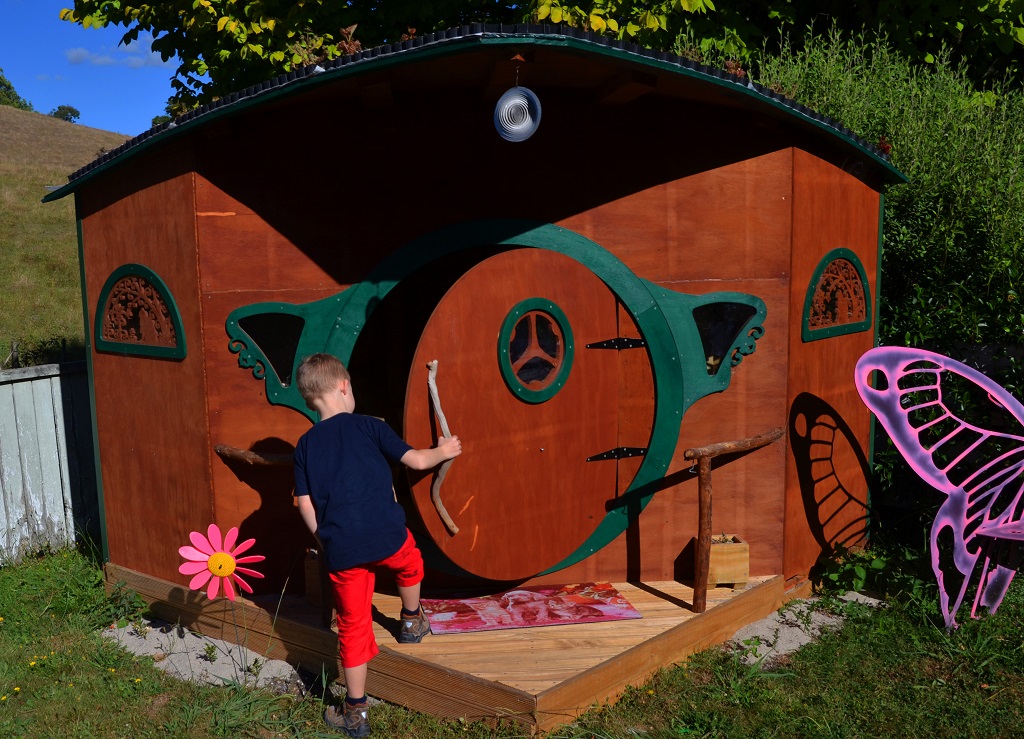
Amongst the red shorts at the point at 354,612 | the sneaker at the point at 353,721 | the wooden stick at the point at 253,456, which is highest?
the wooden stick at the point at 253,456

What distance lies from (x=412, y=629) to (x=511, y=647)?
19.7 inches

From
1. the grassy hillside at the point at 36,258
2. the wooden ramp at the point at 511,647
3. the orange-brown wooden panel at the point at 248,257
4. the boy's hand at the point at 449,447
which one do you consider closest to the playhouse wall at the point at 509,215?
the orange-brown wooden panel at the point at 248,257

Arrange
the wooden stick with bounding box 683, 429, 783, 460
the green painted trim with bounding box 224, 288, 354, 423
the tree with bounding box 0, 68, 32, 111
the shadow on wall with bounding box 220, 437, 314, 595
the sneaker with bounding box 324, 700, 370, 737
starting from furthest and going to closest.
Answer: the tree with bounding box 0, 68, 32, 111 < the shadow on wall with bounding box 220, 437, 314, 595 < the green painted trim with bounding box 224, 288, 354, 423 < the wooden stick with bounding box 683, 429, 783, 460 < the sneaker with bounding box 324, 700, 370, 737

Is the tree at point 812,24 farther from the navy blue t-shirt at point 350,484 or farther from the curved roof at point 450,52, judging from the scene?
the navy blue t-shirt at point 350,484

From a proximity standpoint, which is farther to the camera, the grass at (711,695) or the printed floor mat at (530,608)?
the printed floor mat at (530,608)

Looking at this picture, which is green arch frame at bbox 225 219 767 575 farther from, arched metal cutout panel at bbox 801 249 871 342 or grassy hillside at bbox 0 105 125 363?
grassy hillside at bbox 0 105 125 363

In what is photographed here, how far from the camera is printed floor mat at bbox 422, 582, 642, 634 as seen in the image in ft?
14.7

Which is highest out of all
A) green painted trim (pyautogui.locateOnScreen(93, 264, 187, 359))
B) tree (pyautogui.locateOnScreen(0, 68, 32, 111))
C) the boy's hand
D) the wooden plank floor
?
tree (pyautogui.locateOnScreen(0, 68, 32, 111))

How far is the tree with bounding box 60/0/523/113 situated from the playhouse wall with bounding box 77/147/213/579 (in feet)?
13.0

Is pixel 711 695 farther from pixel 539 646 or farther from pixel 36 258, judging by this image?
pixel 36 258

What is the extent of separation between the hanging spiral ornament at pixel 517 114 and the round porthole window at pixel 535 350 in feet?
2.90

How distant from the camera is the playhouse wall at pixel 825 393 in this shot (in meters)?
5.23

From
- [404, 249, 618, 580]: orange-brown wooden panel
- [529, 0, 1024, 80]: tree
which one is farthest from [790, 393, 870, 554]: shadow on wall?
[529, 0, 1024, 80]: tree

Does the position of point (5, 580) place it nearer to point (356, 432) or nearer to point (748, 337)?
point (356, 432)
